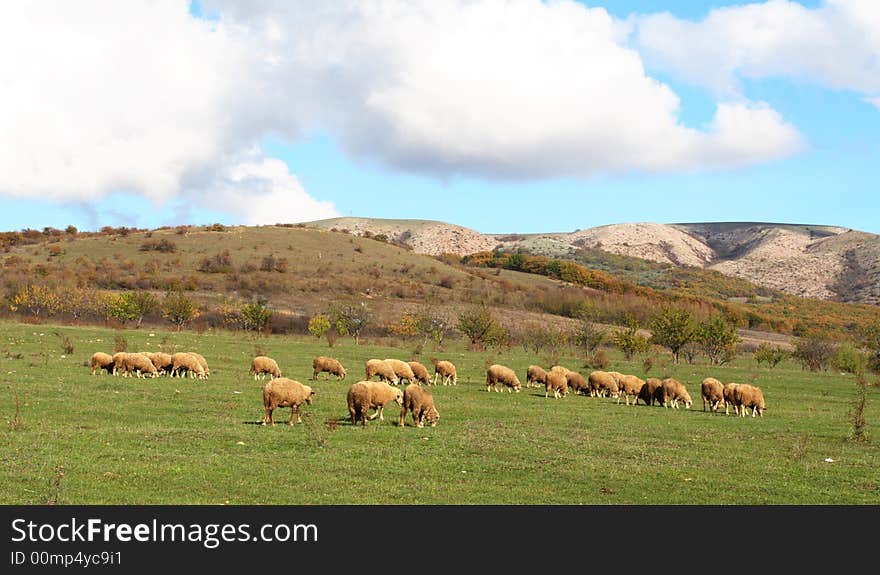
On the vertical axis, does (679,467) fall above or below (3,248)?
below

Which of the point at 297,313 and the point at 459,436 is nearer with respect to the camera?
the point at 459,436

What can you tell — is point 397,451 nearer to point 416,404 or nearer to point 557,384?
point 416,404

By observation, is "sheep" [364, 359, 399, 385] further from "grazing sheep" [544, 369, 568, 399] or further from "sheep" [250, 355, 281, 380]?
"grazing sheep" [544, 369, 568, 399]

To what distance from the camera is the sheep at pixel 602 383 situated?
114 ft

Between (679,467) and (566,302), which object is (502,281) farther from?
(679,467)

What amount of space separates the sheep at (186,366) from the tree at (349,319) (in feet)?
115

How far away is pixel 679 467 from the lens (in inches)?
683

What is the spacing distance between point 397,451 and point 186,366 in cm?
1819

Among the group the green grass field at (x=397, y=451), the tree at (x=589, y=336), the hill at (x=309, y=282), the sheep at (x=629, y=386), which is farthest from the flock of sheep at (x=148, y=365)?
the hill at (x=309, y=282)

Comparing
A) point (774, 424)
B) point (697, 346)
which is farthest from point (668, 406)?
point (697, 346)

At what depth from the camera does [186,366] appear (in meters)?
33.2

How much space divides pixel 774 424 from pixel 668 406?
5.73m

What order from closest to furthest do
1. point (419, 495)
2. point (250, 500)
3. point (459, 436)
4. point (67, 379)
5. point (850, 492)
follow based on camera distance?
1. point (250, 500)
2. point (419, 495)
3. point (850, 492)
4. point (459, 436)
5. point (67, 379)

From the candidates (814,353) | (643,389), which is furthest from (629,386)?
(814,353)
